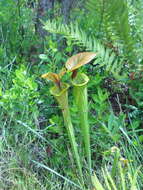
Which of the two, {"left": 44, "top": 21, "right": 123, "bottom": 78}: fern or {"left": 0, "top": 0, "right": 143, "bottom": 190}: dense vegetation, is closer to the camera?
{"left": 0, "top": 0, "right": 143, "bottom": 190}: dense vegetation

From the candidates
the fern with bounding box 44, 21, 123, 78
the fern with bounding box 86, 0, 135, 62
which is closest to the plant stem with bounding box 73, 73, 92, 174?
Answer: the fern with bounding box 44, 21, 123, 78

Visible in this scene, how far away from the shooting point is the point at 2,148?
2.23 metres

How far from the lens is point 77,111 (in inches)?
88.0

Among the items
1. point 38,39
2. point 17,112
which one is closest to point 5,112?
point 17,112

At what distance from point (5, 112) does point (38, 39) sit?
38.2 inches

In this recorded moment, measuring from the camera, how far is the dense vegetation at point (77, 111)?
1974 millimetres

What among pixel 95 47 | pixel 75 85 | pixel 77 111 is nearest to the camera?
pixel 75 85

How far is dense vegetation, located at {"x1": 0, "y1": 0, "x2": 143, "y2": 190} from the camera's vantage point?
197 cm

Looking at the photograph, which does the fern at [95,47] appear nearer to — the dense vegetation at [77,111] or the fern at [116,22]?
the dense vegetation at [77,111]

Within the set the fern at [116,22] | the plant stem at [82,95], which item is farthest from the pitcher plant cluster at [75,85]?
the fern at [116,22]

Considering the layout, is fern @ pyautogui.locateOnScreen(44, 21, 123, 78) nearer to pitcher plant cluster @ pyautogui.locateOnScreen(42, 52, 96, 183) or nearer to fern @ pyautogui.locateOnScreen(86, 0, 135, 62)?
fern @ pyautogui.locateOnScreen(86, 0, 135, 62)

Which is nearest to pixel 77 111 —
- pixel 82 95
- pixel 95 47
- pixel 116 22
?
pixel 82 95

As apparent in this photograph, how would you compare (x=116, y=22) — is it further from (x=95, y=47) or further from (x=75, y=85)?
(x=75, y=85)

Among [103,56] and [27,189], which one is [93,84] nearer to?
[103,56]
